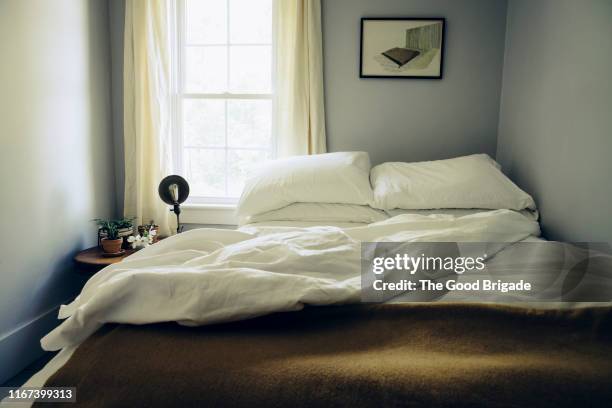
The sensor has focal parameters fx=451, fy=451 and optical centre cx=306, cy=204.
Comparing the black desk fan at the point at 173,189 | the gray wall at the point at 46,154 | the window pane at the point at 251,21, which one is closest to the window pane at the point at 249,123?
the window pane at the point at 251,21

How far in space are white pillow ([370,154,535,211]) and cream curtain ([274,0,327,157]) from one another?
71 cm

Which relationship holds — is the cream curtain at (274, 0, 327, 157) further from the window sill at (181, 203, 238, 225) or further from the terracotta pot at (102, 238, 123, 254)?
the terracotta pot at (102, 238, 123, 254)

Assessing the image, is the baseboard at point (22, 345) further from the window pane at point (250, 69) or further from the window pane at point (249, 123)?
the window pane at point (250, 69)

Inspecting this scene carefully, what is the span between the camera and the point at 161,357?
100 cm

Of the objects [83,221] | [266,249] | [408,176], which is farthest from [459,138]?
[83,221]

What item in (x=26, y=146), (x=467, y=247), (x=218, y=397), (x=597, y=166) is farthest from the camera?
(x=26, y=146)

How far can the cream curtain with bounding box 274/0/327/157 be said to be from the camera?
115 inches

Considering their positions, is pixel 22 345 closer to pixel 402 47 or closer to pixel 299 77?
pixel 299 77

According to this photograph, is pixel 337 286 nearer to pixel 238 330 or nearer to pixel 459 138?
pixel 238 330

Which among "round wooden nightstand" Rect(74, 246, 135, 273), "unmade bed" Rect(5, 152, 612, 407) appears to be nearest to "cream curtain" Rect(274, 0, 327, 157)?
"round wooden nightstand" Rect(74, 246, 135, 273)

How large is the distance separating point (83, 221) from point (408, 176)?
79.5 inches

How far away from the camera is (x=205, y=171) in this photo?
3277 millimetres

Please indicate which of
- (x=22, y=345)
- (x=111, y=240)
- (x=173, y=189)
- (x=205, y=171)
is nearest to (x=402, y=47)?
(x=205, y=171)

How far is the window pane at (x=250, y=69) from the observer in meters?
3.13
